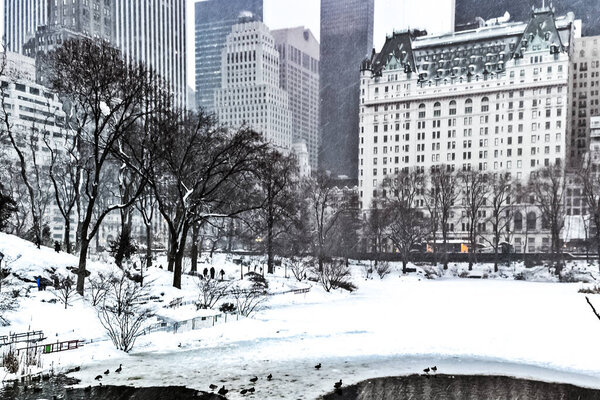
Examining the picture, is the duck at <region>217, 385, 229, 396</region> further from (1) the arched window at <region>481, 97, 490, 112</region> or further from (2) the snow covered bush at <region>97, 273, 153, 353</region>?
(1) the arched window at <region>481, 97, 490, 112</region>

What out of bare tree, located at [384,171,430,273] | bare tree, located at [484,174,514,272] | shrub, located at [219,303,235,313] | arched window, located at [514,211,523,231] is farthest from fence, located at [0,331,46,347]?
arched window, located at [514,211,523,231]

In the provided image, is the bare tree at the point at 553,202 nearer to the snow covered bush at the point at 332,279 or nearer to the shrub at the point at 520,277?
the shrub at the point at 520,277

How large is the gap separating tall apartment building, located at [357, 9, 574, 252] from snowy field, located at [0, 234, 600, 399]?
104 metres

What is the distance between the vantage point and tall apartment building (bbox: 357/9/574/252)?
132 meters

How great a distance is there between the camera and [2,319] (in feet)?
66.9

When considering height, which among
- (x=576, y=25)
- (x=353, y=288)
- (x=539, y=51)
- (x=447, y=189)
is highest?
(x=576, y=25)

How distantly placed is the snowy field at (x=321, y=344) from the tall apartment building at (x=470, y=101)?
340 ft

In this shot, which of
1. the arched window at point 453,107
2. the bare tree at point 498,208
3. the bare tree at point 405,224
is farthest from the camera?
the arched window at point 453,107

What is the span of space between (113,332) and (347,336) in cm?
919

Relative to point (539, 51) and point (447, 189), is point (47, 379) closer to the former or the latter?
point (447, 189)

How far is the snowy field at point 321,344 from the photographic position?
55.8ft

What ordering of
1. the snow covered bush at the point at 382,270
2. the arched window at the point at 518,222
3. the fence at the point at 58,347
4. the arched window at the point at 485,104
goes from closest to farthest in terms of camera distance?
the fence at the point at 58,347 < the snow covered bush at the point at 382,270 < the arched window at the point at 518,222 < the arched window at the point at 485,104

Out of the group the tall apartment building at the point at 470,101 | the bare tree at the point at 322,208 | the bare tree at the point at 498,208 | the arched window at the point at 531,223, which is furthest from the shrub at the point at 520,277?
the tall apartment building at the point at 470,101

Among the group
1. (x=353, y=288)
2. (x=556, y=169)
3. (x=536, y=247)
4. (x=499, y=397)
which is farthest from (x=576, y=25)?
(x=499, y=397)
